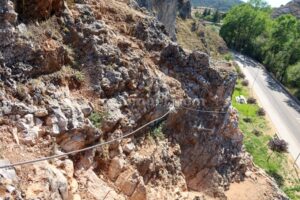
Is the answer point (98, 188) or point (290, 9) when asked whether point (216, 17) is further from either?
point (98, 188)

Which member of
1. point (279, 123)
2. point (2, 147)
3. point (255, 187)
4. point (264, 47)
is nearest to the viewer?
point (2, 147)

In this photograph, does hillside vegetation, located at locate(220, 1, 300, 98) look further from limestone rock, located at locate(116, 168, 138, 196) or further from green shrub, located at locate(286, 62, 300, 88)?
limestone rock, located at locate(116, 168, 138, 196)

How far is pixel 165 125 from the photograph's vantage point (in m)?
18.0

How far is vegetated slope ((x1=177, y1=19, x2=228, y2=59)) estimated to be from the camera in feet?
205

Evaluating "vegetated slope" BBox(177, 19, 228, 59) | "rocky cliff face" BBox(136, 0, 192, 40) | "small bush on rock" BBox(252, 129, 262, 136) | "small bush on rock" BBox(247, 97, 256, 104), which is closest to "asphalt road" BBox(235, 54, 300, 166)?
"small bush on rock" BBox(247, 97, 256, 104)

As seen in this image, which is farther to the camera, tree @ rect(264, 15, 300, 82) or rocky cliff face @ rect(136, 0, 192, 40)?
tree @ rect(264, 15, 300, 82)

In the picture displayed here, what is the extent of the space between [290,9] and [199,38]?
2356 inches

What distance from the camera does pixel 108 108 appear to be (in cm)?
1460

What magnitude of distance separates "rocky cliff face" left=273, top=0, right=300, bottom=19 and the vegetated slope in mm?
50254

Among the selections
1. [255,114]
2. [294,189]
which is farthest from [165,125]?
[255,114]

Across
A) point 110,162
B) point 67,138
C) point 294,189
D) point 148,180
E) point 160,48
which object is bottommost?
point 294,189

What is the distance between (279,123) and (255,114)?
9.55ft

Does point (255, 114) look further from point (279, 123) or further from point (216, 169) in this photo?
point (216, 169)

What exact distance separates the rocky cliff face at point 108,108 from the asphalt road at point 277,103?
60.3 ft
